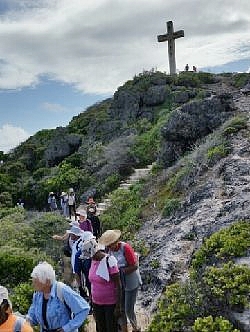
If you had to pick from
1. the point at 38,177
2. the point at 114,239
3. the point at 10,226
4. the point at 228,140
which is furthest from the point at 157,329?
the point at 38,177

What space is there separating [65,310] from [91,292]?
5.13 feet

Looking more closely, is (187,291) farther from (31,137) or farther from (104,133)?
(31,137)

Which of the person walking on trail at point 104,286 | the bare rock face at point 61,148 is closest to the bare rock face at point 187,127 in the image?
the bare rock face at point 61,148

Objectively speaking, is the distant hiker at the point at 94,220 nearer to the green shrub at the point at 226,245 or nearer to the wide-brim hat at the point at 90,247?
the green shrub at the point at 226,245

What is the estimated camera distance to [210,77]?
3700 centimetres

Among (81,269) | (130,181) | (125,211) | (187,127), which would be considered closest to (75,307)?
(81,269)

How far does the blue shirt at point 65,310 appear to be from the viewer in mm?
4340

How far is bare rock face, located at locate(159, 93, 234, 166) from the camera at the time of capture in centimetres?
1998

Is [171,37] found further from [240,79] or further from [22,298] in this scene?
[22,298]

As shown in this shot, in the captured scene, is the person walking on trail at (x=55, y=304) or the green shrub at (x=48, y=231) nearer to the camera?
the person walking on trail at (x=55, y=304)

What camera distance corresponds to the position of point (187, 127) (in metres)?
20.0

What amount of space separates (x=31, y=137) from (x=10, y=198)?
16.9 meters

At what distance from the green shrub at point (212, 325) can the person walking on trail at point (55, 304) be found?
1.36m

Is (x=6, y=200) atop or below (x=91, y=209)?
below
